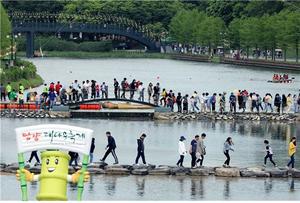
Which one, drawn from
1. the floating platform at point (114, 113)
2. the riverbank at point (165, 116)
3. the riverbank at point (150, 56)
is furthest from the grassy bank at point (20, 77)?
the riverbank at point (150, 56)

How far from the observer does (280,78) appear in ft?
289

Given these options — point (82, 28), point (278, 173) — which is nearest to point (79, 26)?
point (82, 28)

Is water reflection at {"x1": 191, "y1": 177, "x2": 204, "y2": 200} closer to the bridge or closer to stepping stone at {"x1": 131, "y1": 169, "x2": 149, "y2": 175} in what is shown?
stepping stone at {"x1": 131, "y1": 169, "x2": 149, "y2": 175}

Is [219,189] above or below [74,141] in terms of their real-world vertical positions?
Answer: below

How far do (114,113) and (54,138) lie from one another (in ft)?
122

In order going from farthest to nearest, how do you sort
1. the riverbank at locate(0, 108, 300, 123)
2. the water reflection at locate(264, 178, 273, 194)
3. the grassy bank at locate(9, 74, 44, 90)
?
the grassy bank at locate(9, 74, 44, 90)
the riverbank at locate(0, 108, 300, 123)
the water reflection at locate(264, 178, 273, 194)

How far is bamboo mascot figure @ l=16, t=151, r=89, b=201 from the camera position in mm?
17406

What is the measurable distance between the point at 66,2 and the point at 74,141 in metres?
164

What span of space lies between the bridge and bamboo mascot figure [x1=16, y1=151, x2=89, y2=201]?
133 metres

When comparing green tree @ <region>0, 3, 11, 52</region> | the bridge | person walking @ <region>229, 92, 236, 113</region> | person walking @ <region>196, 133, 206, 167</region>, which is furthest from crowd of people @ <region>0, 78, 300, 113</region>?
the bridge

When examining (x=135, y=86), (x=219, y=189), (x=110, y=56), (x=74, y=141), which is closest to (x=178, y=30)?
(x=110, y=56)

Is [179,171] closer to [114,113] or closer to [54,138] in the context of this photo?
[54,138]

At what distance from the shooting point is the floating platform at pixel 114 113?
5416cm

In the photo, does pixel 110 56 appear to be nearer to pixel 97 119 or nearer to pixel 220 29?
pixel 220 29
